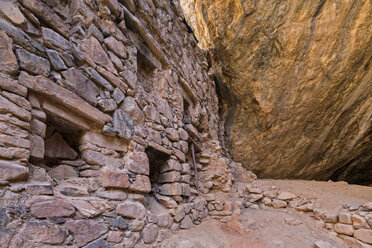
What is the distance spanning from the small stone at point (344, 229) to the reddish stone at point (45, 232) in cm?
441

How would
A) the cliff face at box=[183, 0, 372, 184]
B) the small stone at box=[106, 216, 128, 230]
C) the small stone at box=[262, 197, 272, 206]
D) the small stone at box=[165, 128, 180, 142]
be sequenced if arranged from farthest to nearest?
the cliff face at box=[183, 0, 372, 184], the small stone at box=[262, 197, 272, 206], the small stone at box=[165, 128, 180, 142], the small stone at box=[106, 216, 128, 230]

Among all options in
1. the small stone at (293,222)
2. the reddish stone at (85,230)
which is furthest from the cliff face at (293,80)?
the reddish stone at (85,230)

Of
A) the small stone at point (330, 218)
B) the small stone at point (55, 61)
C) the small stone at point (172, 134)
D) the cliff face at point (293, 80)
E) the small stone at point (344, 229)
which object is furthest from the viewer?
the cliff face at point (293, 80)

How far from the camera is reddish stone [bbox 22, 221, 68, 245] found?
1.45 meters

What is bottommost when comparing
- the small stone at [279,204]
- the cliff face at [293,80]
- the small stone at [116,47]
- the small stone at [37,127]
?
the small stone at [279,204]

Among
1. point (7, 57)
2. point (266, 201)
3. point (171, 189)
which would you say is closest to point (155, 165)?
point (171, 189)

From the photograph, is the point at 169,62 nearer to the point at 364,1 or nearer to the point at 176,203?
the point at 176,203

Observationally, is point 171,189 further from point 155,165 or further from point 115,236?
point 115,236

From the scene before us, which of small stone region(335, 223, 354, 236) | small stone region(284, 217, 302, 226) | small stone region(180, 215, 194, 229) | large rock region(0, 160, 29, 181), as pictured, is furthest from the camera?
small stone region(284, 217, 302, 226)

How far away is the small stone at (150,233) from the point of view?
242 cm

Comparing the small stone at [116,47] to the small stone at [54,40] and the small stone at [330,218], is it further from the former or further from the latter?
the small stone at [330,218]

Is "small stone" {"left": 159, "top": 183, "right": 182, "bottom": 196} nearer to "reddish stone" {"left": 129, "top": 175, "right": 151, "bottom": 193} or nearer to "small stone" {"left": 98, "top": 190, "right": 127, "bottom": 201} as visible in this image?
"reddish stone" {"left": 129, "top": 175, "right": 151, "bottom": 193}

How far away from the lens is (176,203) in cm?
322

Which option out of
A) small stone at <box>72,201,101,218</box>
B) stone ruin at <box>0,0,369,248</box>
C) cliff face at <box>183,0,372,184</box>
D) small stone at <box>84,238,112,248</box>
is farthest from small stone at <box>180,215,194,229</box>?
cliff face at <box>183,0,372,184</box>
